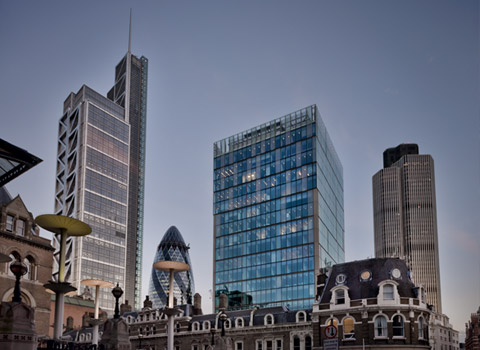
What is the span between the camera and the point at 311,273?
120 m

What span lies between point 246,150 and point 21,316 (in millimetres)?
120013

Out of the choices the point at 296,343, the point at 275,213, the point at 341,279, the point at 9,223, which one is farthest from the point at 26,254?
the point at 275,213

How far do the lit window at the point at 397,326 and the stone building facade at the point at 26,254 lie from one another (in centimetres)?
3660

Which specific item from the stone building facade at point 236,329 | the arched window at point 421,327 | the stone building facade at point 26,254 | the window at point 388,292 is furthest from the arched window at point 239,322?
the stone building facade at point 26,254

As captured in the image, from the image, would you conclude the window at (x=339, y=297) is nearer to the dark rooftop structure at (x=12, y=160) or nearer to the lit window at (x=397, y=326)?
the lit window at (x=397, y=326)

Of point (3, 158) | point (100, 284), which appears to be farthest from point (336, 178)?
point (3, 158)

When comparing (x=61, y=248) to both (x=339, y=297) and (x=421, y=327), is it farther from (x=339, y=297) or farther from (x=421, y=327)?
(x=421, y=327)

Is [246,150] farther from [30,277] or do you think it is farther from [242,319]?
[30,277]

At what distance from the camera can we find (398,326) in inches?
2468

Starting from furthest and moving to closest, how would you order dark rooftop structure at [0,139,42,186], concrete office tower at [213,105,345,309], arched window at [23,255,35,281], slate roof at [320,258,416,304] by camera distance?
concrete office tower at [213,105,345,309] < slate roof at [320,258,416,304] < arched window at [23,255,35,281] < dark rooftop structure at [0,139,42,186]

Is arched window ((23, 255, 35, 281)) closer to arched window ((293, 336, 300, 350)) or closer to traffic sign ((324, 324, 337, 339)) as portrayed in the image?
traffic sign ((324, 324, 337, 339))

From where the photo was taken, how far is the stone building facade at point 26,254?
5362 cm

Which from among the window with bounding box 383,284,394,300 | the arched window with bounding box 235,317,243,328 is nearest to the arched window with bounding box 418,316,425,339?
the window with bounding box 383,284,394,300

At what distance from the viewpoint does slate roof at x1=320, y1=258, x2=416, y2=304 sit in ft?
213
